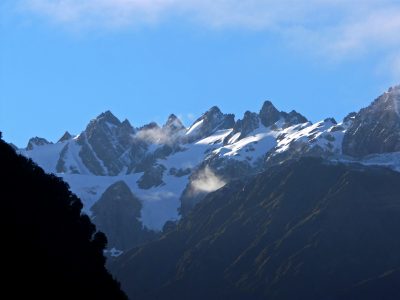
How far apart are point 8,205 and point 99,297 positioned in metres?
16.9

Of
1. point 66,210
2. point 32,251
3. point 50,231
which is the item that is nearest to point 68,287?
point 32,251

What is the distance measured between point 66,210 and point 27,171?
818cm

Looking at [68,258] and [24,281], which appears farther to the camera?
[68,258]

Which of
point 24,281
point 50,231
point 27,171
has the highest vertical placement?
point 27,171

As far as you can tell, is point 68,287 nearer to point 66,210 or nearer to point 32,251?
point 32,251

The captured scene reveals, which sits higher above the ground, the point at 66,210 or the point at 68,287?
the point at 66,210

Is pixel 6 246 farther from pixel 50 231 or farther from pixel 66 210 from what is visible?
pixel 66 210

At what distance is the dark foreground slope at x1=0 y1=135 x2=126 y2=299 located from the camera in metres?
141

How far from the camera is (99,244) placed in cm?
18675

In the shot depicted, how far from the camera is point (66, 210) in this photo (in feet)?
598

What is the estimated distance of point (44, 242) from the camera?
519ft

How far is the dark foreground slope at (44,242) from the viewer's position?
463 feet

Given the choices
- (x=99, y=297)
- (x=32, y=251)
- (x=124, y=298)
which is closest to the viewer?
(x=32, y=251)

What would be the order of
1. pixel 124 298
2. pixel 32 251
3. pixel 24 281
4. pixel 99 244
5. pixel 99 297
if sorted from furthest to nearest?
pixel 99 244, pixel 124 298, pixel 99 297, pixel 32 251, pixel 24 281
